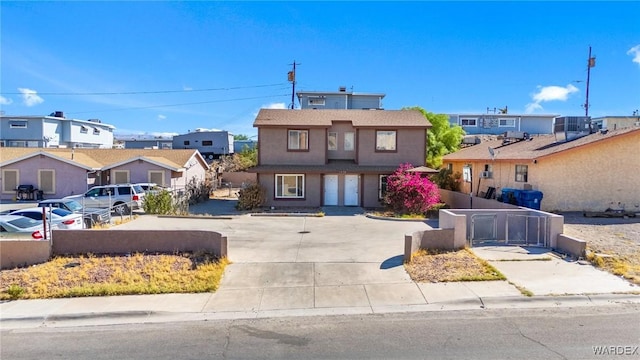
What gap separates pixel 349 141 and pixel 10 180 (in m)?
25.0

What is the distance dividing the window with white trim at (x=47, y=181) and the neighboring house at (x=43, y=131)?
1716 cm

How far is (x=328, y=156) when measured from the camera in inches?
966

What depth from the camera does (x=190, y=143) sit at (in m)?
51.7

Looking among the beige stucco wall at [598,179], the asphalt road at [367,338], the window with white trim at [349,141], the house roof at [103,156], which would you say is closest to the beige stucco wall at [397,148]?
the window with white trim at [349,141]

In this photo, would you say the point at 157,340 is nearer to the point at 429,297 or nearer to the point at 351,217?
the point at 429,297

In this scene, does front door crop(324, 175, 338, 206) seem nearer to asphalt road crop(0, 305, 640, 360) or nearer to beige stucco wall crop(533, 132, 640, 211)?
beige stucco wall crop(533, 132, 640, 211)

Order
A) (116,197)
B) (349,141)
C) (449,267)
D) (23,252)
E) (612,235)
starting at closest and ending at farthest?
(449,267), (23,252), (612,235), (116,197), (349,141)

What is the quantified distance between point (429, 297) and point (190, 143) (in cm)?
4828

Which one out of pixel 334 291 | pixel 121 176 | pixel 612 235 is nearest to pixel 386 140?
pixel 612 235

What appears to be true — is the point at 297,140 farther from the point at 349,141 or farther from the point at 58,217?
the point at 58,217

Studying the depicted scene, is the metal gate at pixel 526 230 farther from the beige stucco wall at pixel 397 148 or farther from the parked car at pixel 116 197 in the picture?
the parked car at pixel 116 197

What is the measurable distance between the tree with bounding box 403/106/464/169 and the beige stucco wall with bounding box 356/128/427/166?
839 cm

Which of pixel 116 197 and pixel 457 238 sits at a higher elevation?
pixel 116 197

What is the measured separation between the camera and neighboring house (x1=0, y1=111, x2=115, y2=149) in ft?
139
